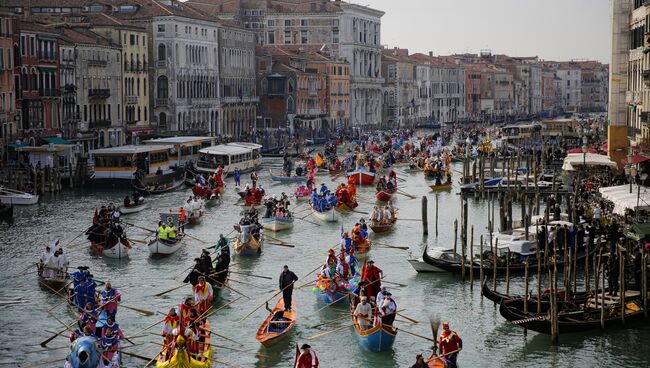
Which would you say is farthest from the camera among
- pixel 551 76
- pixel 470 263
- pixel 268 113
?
pixel 551 76

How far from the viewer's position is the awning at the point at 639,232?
2197 cm

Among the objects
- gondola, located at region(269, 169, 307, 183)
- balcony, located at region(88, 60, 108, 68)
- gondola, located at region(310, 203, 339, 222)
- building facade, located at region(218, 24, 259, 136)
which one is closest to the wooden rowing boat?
gondola, located at region(269, 169, 307, 183)

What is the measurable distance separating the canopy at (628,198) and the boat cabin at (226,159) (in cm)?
2277

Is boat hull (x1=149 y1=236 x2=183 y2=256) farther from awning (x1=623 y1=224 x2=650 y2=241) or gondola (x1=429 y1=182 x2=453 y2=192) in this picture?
gondola (x1=429 y1=182 x2=453 y2=192)

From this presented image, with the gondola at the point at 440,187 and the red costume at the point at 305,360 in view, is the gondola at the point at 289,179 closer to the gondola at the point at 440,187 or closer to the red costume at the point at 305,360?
the gondola at the point at 440,187

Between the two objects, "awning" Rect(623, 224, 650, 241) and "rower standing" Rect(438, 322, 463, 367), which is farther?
"awning" Rect(623, 224, 650, 241)

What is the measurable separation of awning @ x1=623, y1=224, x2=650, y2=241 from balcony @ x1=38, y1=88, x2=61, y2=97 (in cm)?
3082

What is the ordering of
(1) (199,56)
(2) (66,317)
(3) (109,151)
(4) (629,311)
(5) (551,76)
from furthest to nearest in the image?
(5) (551,76)
(1) (199,56)
(3) (109,151)
(2) (66,317)
(4) (629,311)

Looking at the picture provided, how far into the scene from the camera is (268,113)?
78312 mm

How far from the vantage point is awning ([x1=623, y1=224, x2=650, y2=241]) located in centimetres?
2197

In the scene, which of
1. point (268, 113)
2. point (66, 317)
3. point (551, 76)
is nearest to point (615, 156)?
point (66, 317)

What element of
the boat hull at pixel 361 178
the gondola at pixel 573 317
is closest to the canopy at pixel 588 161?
the boat hull at pixel 361 178

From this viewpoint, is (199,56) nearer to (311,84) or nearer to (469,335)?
(311,84)

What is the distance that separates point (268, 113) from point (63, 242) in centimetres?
4821
